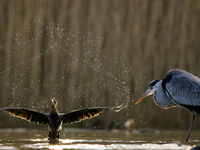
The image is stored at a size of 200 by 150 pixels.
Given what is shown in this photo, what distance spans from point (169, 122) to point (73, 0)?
250 centimetres

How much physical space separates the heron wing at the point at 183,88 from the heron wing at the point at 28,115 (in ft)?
4.87

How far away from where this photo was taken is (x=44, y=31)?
774cm

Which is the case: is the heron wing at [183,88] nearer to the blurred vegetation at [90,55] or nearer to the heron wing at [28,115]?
the heron wing at [28,115]

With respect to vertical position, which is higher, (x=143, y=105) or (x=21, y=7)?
(x=21, y=7)

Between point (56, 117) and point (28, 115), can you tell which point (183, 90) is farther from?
point (28, 115)

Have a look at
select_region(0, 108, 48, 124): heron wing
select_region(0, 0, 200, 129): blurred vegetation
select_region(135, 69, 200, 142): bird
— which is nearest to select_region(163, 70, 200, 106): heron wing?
select_region(135, 69, 200, 142): bird

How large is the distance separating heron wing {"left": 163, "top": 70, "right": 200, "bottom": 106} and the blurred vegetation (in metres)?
1.87

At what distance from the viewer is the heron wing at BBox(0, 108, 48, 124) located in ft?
17.5

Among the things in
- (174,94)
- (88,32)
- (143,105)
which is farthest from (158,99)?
(88,32)

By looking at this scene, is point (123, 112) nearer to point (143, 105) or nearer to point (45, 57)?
point (143, 105)

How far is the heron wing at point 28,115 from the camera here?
5.33 meters

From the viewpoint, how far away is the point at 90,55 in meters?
7.71

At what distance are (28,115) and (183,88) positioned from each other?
5.83 feet

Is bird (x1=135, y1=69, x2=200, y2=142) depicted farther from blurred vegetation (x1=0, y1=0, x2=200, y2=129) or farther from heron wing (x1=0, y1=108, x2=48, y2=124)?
blurred vegetation (x1=0, y1=0, x2=200, y2=129)
